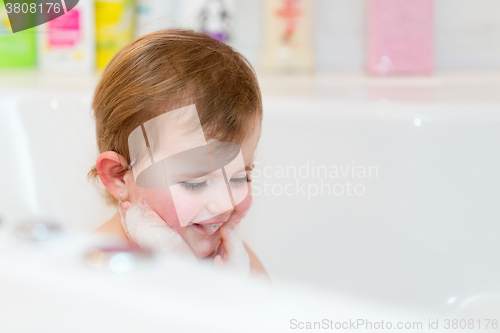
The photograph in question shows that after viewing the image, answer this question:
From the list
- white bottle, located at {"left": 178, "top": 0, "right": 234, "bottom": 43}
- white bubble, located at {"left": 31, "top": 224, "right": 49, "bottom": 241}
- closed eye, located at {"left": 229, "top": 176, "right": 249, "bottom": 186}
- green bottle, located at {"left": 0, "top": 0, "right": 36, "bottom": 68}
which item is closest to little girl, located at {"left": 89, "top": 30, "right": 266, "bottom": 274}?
closed eye, located at {"left": 229, "top": 176, "right": 249, "bottom": 186}

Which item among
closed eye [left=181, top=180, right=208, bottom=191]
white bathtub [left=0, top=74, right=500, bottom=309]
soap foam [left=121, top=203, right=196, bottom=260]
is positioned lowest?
white bathtub [left=0, top=74, right=500, bottom=309]

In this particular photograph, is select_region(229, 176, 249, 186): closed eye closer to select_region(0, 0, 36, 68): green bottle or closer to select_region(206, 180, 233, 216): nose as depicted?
select_region(206, 180, 233, 216): nose

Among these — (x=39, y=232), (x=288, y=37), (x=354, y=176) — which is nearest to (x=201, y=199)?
(x=39, y=232)

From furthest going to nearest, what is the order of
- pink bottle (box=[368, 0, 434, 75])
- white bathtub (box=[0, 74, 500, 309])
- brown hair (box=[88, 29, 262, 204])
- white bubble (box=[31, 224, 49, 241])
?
pink bottle (box=[368, 0, 434, 75]) → white bathtub (box=[0, 74, 500, 309]) → brown hair (box=[88, 29, 262, 204]) → white bubble (box=[31, 224, 49, 241])

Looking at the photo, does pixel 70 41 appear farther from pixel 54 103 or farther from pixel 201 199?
pixel 201 199

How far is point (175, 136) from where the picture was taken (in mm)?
503

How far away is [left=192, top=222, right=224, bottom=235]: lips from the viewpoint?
556mm

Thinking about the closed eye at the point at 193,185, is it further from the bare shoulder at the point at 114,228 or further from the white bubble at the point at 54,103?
the white bubble at the point at 54,103

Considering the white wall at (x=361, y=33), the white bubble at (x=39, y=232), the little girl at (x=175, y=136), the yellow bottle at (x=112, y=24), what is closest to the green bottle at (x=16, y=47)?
the yellow bottle at (x=112, y=24)

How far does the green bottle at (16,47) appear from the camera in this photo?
1.06 metres

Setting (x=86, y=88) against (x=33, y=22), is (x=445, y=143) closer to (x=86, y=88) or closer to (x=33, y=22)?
(x=86, y=88)

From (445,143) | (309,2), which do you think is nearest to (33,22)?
(309,2)

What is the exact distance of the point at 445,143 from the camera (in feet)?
2.65

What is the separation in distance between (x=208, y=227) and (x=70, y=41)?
0.66m
